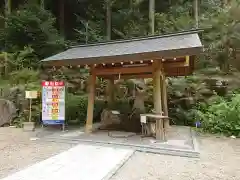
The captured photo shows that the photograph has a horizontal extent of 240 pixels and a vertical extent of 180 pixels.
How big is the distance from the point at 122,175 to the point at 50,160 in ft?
5.14

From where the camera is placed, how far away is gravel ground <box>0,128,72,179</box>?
13.8ft

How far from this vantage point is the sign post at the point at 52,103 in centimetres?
705

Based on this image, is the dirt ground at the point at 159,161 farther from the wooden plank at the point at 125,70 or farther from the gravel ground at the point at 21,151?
the wooden plank at the point at 125,70

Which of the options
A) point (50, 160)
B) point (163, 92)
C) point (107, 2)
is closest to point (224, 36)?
point (163, 92)

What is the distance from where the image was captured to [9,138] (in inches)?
258

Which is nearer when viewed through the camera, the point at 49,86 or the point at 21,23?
the point at 49,86

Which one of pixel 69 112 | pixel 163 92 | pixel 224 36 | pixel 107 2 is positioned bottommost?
pixel 69 112

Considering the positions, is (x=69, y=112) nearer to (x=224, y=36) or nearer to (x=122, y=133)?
(x=122, y=133)

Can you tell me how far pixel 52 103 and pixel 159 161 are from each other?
3986 millimetres

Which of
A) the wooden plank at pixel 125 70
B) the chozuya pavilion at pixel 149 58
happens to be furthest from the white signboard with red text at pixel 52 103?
the wooden plank at pixel 125 70

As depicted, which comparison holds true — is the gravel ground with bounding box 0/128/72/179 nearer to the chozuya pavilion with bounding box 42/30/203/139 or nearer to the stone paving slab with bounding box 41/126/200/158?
the stone paving slab with bounding box 41/126/200/158

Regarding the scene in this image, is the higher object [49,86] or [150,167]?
[49,86]

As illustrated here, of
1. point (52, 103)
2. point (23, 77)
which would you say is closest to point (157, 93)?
point (52, 103)

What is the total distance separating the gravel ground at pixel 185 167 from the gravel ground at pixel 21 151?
180 centimetres
